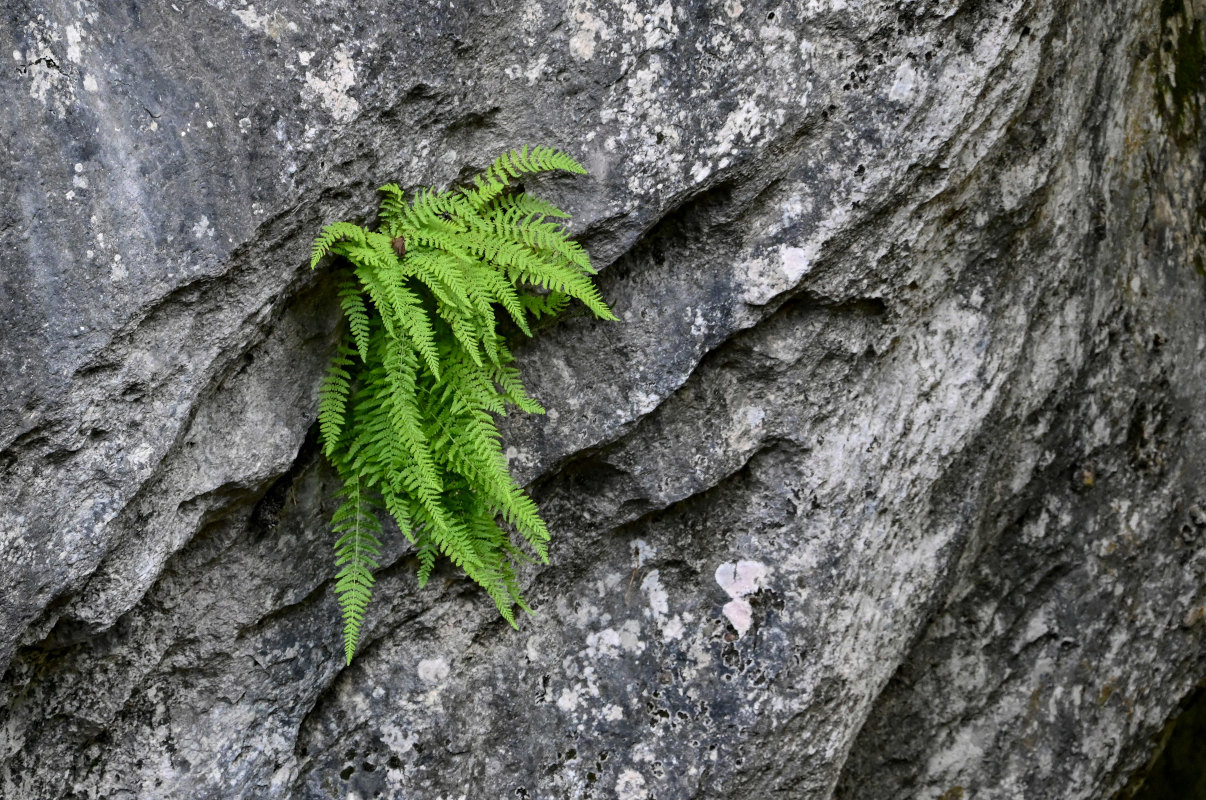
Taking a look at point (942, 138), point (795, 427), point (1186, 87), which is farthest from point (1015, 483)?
point (1186, 87)

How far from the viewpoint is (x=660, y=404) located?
4.48 m

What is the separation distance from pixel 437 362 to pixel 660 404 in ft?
3.83

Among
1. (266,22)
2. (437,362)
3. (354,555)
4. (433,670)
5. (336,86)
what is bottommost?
(433,670)

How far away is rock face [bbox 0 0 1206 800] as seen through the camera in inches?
137

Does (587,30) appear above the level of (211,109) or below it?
below

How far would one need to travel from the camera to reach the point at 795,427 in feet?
14.9

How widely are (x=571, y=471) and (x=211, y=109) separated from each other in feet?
7.19

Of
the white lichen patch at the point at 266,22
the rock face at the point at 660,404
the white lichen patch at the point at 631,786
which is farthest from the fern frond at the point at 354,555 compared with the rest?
the white lichen patch at the point at 266,22

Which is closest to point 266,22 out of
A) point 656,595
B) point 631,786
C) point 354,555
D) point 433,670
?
point 354,555

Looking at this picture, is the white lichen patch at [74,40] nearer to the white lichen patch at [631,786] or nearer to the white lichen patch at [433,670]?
the white lichen patch at [433,670]

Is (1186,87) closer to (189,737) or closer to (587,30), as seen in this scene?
(587,30)

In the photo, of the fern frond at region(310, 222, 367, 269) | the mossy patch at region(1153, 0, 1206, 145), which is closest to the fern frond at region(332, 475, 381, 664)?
the fern frond at region(310, 222, 367, 269)

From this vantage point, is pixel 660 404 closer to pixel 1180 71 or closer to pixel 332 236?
pixel 332 236

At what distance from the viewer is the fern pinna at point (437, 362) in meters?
3.77
